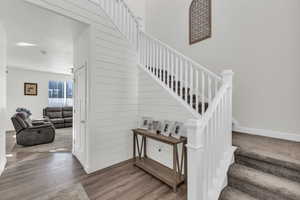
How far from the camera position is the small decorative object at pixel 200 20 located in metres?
3.39

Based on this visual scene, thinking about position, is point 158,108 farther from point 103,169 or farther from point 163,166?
point 103,169

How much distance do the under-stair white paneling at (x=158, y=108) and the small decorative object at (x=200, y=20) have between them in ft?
5.63

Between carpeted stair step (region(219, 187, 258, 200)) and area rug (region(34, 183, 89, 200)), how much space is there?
5.93 ft

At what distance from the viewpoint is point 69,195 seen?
2.06 m

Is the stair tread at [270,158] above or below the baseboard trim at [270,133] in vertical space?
below

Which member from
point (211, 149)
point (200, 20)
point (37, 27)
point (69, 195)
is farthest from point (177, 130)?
point (37, 27)

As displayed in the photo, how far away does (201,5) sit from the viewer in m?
3.53

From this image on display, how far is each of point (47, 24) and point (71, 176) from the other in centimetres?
287

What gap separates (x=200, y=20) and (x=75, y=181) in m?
4.39

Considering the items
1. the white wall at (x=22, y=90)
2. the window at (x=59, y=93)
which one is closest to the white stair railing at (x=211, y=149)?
the white wall at (x=22, y=90)

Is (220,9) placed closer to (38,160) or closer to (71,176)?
(71,176)

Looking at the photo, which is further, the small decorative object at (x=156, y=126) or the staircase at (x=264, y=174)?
the small decorative object at (x=156, y=126)

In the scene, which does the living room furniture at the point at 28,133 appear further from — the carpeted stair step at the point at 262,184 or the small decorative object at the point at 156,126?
the carpeted stair step at the point at 262,184

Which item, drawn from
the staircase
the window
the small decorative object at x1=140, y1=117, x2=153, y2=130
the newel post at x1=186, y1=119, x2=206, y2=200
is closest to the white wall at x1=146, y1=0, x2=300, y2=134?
the staircase
